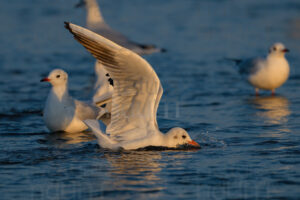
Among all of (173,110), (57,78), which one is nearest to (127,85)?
(57,78)

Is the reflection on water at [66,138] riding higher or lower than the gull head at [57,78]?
lower

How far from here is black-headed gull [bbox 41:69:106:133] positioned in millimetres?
8398

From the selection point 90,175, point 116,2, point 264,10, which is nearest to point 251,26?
point 264,10

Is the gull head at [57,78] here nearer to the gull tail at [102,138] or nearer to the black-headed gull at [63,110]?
the black-headed gull at [63,110]

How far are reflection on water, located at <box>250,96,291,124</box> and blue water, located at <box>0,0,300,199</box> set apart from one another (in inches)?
0.7

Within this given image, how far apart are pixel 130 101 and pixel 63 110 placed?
1781 millimetres

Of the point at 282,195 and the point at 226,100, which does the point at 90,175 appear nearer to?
the point at 282,195

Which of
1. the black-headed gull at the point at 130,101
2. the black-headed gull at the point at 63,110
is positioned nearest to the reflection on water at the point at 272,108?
the black-headed gull at the point at 130,101

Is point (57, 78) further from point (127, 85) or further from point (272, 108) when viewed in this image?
point (272, 108)

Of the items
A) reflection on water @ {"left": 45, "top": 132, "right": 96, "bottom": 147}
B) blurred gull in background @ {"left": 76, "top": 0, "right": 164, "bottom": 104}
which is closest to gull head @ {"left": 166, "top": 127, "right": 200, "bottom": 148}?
reflection on water @ {"left": 45, "top": 132, "right": 96, "bottom": 147}

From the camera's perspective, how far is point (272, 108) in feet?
31.9

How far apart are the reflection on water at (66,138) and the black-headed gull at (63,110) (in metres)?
0.11

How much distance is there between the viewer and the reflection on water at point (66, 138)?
782 centimetres

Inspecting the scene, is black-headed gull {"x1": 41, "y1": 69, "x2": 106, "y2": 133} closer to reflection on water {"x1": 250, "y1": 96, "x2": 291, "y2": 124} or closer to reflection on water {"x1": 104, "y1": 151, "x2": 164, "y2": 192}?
reflection on water {"x1": 104, "y1": 151, "x2": 164, "y2": 192}
